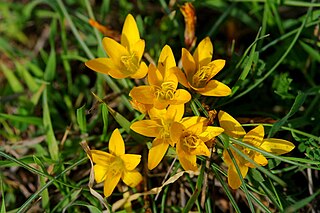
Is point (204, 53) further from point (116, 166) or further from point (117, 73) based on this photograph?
point (116, 166)

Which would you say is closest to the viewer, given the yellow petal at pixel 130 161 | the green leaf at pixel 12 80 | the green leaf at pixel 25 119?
the yellow petal at pixel 130 161

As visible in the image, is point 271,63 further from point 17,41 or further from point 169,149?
point 17,41

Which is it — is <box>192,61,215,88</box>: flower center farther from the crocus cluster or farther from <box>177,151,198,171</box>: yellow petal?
<box>177,151,198,171</box>: yellow petal

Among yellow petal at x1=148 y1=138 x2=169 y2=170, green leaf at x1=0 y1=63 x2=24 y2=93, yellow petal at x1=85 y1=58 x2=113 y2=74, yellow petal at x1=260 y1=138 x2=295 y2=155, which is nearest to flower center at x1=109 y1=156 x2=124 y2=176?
yellow petal at x1=148 y1=138 x2=169 y2=170

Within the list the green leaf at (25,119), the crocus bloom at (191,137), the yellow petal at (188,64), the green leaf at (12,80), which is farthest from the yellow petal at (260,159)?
the green leaf at (12,80)

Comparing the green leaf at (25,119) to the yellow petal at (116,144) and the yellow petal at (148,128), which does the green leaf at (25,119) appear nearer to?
the yellow petal at (116,144)

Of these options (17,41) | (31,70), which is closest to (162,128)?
(31,70)
